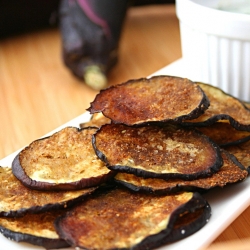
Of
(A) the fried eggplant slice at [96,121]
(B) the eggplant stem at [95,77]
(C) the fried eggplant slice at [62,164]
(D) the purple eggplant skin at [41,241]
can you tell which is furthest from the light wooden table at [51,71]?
(D) the purple eggplant skin at [41,241]

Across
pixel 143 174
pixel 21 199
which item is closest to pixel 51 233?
pixel 21 199

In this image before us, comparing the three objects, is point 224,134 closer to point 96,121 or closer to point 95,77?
point 96,121

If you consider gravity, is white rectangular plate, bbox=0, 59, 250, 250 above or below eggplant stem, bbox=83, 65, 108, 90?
above

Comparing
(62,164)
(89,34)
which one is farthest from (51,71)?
(62,164)

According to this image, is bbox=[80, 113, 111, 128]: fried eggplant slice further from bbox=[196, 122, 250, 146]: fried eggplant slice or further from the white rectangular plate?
the white rectangular plate

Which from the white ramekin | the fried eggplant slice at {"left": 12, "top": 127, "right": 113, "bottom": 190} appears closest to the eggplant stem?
the white ramekin

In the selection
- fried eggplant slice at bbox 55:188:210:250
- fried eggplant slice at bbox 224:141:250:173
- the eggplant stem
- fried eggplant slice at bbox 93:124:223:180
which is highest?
Result: fried eggplant slice at bbox 93:124:223:180
